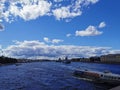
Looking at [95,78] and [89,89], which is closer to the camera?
[89,89]

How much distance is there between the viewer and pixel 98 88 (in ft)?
177

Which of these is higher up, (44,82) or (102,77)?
(102,77)

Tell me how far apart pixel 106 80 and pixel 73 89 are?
451 inches

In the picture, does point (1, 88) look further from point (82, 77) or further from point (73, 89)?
point (82, 77)

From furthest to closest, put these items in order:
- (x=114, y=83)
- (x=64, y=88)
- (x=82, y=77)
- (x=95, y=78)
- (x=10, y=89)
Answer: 1. (x=82, y=77)
2. (x=95, y=78)
3. (x=114, y=83)
4. (x=64, y=88)
5. (x=10, y=89)

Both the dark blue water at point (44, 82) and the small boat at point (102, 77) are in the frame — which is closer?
the dark blue water at point (44, 82)

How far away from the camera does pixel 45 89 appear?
51375 mm

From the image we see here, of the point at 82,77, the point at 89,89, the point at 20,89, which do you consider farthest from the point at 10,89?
the point at 82,77

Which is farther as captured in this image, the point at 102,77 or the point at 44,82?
the point at 44,82

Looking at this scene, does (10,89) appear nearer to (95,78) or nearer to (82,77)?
(95,78)

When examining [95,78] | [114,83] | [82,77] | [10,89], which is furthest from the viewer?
[82,77]

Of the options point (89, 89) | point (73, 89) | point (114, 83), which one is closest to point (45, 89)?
point (73, 89)

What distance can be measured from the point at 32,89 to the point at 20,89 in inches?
84.9

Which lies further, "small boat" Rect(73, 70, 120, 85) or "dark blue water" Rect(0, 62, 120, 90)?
"small boat" Rect(73, 70, 120, 85)
